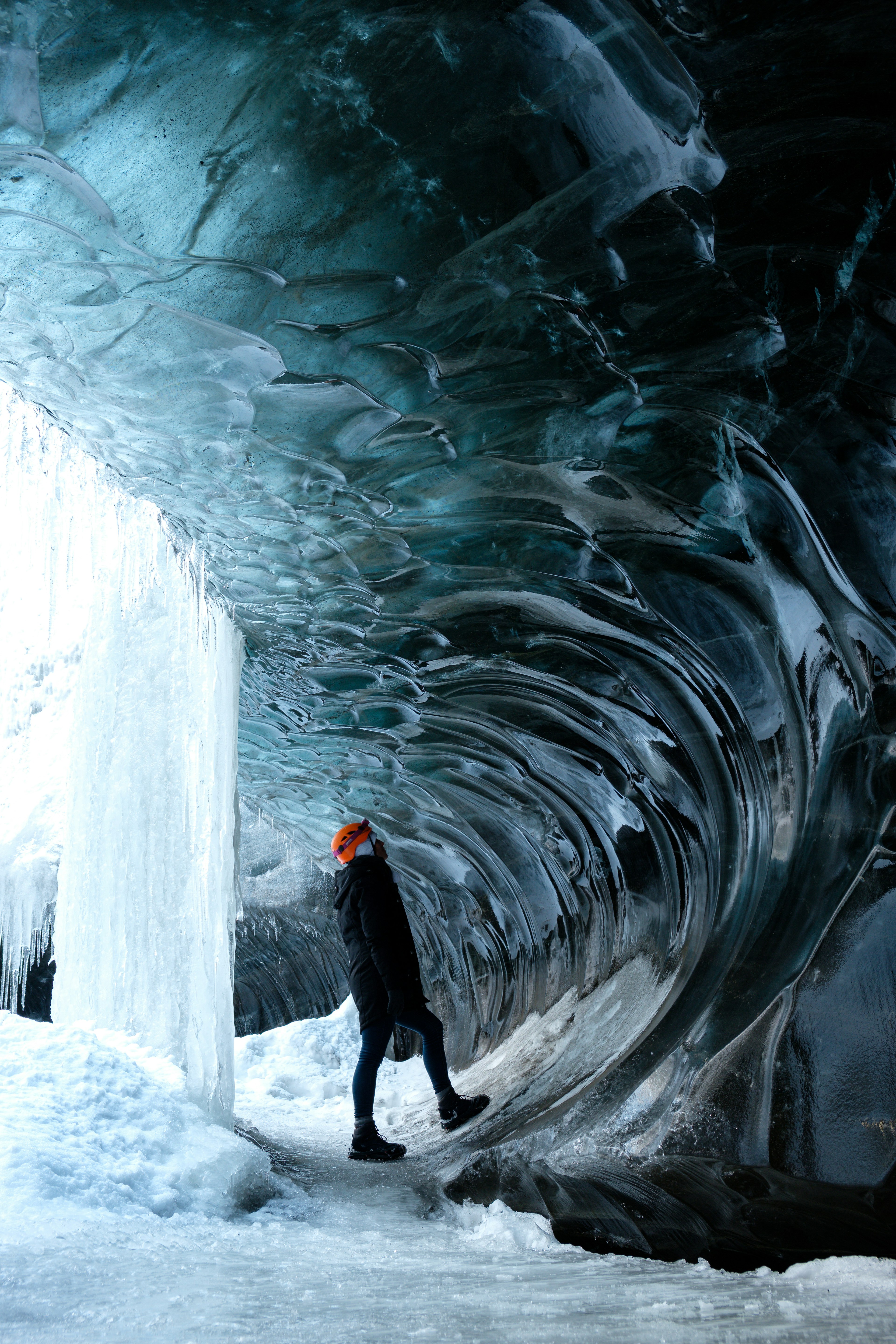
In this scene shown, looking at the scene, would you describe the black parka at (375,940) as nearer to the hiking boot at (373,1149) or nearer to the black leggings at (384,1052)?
the black leggings at (384,1052)

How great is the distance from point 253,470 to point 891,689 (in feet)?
8.47

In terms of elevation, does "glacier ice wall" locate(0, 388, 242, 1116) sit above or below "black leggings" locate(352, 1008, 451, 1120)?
above

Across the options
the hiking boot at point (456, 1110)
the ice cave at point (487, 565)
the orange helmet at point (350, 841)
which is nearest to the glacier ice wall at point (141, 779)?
the ice cave at point (487, 565)

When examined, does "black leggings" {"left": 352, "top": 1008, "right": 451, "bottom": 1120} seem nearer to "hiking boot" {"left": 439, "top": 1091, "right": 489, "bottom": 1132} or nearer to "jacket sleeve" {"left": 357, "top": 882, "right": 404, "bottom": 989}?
"hiking boot" {"left": 439, "top": 1091, "right": 489, "bottom": 1132}

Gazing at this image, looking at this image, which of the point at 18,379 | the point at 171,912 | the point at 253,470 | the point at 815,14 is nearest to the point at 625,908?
the point at 171,912

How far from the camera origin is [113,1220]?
9.39ft

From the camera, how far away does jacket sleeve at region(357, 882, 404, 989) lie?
5230 mm

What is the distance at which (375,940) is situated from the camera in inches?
207

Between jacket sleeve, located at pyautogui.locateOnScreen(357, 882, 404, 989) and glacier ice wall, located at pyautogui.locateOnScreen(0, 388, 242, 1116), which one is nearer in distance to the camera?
glacier ice wall, located at pyautogui.locateOnScreen(0, 388, 242, 1116)

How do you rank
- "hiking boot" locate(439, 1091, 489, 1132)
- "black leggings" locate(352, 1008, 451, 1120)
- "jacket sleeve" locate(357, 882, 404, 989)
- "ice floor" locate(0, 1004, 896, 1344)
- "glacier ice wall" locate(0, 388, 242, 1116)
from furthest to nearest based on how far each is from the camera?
"hiking boot" locate(439, 1091, 489, 1132), "jacket sleeve" locate(357, 882, 404, 989), "black leggings" locate(352, 1008, 451, 1120), "glacier ice wall" locate(0, 388, 242, 1116), "ice floor" locate(0, 1004, 896, 1344)

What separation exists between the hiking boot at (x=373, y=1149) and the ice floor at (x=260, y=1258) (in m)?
0.29

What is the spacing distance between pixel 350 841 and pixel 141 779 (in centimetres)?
128

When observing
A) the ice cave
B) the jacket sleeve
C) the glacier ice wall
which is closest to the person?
the jacket sleeve

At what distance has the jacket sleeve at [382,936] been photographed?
17.2 ft
